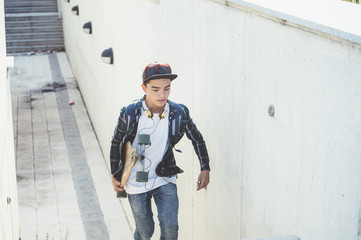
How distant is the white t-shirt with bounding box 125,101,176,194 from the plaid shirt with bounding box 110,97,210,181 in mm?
33

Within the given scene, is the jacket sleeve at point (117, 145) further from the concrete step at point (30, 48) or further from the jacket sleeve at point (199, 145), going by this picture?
the concrete step at point (30, 48)

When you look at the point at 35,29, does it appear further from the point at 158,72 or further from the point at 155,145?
the point at 158,72

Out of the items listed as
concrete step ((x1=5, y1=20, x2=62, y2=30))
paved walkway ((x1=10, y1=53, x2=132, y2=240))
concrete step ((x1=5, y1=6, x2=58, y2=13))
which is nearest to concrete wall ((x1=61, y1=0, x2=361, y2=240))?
paved walkway ((x1=10, y1=53, x2=132, y2=240))

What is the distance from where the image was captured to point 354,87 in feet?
7.80

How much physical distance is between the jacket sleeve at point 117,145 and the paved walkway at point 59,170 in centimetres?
83

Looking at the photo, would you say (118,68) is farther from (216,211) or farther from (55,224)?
(216,211)

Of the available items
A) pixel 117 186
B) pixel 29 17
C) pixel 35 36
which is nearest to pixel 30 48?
pixel 35 36

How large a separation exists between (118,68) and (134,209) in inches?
152

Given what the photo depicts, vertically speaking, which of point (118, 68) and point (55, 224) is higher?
point (118, 68)

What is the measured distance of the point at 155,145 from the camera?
420cm

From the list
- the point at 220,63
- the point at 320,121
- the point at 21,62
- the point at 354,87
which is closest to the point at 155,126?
the point at 220,63

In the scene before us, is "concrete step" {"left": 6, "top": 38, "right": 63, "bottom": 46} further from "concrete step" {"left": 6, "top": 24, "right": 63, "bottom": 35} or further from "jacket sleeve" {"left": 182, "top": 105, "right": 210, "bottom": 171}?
"jacket sleeve" {"left": 182, "top": 105, "right": 210, "bottom": 171}

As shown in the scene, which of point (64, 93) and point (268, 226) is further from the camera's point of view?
point (64, 93)

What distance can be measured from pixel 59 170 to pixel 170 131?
623cm
